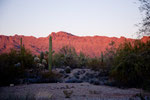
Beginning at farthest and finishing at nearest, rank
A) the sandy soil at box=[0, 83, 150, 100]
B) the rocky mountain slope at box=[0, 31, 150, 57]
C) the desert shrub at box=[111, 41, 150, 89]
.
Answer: the rocky mountain slope at box=[0, 31, 150, 57] < the desert shrub at box=[111, 41, 150, 89] < the sandy soil at box=[0, 83, 150, 100]

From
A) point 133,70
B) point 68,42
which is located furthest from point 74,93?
point 68,42

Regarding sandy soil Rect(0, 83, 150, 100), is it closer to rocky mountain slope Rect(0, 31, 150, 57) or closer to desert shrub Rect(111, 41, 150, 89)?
desert shrub Rect(111, 41, 150, 89)

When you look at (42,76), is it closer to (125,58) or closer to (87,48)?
(125,58)

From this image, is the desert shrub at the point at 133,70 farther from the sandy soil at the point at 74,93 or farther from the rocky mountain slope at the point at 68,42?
the rocky mountain slope at the point at 68,42

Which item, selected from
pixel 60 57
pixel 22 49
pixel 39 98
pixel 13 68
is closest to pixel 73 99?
pixel 39 98

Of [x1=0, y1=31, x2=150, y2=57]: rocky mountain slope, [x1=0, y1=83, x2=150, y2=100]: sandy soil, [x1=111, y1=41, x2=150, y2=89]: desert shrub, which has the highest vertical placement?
[x1=0, y1=31, x2=150, y2=57]: rocky mountain slope

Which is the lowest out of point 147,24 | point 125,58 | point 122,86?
point 122,86

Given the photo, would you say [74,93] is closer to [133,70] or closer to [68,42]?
[133,70]

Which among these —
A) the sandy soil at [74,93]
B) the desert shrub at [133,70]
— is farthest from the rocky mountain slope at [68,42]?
the sandy soil at [74,93]

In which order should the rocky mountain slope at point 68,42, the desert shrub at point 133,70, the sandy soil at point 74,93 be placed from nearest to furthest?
the sandy soil at point 74,93
the desert shrub at point 133,70
the rocky mountain slope at point 68,42

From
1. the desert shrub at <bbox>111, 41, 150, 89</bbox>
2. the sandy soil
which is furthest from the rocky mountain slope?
the sandy soil

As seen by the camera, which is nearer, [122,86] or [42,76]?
[122,86]

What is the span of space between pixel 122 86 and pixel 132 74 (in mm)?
1127

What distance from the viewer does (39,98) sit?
6574 millimetres
